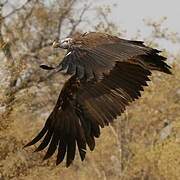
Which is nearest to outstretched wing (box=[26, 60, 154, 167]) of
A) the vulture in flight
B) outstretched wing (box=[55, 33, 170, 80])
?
the vulture in flight

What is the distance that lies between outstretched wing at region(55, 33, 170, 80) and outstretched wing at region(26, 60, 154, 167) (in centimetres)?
78

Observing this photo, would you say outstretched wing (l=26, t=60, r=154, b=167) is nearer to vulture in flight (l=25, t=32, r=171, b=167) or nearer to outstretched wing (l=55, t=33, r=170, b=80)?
vulture in flight (l=25, t=32, r=171, b=167)

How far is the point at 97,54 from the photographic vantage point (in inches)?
252

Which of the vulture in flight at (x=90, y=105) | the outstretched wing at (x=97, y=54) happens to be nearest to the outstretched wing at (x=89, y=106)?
the vulture in flight at (x=90, y=105)

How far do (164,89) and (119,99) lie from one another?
14732 millimetres

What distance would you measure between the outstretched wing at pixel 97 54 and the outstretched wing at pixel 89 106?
2.56ft

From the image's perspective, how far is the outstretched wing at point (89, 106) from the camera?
833 centimetres

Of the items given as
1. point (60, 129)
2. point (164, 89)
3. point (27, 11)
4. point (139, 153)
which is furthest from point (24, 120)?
point (60, 129)

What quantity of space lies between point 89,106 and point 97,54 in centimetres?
220

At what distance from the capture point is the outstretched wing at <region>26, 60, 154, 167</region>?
8328 mm

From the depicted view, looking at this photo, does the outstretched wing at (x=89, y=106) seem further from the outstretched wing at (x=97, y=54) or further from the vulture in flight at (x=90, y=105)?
the outstretched wing at (x=97, y=54)

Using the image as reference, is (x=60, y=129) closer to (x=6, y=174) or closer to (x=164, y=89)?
(x=6, y=174)

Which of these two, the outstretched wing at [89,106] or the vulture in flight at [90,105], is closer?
the vulture in flight at [90,105]

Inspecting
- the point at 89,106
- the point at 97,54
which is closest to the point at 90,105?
the point at 89,106
